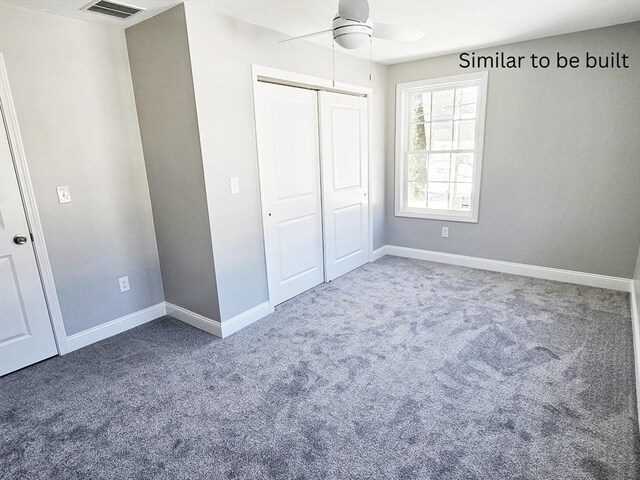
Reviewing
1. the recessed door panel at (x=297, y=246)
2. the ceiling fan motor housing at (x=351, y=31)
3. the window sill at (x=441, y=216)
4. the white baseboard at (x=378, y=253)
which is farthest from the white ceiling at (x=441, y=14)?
the white baseboard at (x=378, y=253)

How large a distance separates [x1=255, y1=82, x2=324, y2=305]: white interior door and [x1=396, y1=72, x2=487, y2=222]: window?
1.47m

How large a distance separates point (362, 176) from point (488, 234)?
1575mm

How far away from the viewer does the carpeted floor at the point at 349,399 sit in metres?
1.72

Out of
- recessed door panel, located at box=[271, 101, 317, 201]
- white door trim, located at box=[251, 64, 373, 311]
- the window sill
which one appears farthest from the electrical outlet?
the window sill

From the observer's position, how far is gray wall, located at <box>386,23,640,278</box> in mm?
3262

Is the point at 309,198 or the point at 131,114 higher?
the point at 131,114

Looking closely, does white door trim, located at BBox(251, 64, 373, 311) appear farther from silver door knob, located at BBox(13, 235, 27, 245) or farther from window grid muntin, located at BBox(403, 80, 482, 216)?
silver door knob, located at BBox(13, 235, 27, 245)

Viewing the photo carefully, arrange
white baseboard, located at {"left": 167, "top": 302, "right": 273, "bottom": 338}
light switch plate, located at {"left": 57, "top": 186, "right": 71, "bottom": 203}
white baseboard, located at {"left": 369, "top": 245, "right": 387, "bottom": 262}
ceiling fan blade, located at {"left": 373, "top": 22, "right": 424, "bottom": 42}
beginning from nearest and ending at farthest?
ceiling fan blade, located at {"left": 373, "top": 22, "right": 424, "bottom": 42} → light switch plate, located at {"left": 57, "top": 186, "right": 71, "bottom": 203} → white baseboard, located at {"left": 167, "top": 302, "right": 273, "bottom": 338} → white baseboard, located at {"left": 369, "top": 245, "right": 387, "bottom": 262}

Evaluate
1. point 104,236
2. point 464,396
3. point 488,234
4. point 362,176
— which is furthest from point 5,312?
point 488,234

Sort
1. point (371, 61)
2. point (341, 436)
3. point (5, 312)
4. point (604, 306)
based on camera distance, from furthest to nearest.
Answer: point (371, 61) → point (604, 306) → point (5, 312) → point (341, 436)

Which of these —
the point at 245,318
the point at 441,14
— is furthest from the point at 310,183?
the point at 441,14

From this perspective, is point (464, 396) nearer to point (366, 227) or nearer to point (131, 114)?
point (366, 227)

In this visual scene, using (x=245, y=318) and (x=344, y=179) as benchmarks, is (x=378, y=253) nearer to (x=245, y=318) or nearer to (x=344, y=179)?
(x=344, y=179)

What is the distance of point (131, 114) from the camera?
2938 mm
